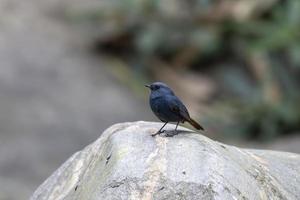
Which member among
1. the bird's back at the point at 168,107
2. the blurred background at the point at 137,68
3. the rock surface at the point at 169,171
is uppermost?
the blurred background at the point at 137,68

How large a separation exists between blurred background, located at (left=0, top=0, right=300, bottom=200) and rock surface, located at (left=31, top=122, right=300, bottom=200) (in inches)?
184

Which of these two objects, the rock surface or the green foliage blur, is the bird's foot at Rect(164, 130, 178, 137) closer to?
the rock surface

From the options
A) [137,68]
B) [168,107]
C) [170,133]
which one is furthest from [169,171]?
[137,68]

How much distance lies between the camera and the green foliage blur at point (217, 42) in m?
10.9

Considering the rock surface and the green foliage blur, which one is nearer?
the rock surface

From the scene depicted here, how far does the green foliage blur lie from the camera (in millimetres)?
10914

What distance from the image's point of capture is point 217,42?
464 inches

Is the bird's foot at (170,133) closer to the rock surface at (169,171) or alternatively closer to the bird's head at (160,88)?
the rock surface at (169,171)

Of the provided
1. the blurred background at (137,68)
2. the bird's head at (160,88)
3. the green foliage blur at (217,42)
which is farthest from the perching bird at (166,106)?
the green foliage blur at (217,42)

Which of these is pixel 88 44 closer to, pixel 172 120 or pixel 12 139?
pixel 12 139

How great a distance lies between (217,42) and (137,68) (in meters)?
1.12

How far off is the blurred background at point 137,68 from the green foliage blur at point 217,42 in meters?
0.01

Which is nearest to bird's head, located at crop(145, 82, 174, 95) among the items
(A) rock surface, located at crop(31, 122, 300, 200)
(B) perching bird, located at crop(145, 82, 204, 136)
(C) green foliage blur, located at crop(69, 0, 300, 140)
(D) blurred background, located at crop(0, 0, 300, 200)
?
(B) perching bird, located at crop(145, 82, 204, 136)

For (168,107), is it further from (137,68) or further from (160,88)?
(137,68)
